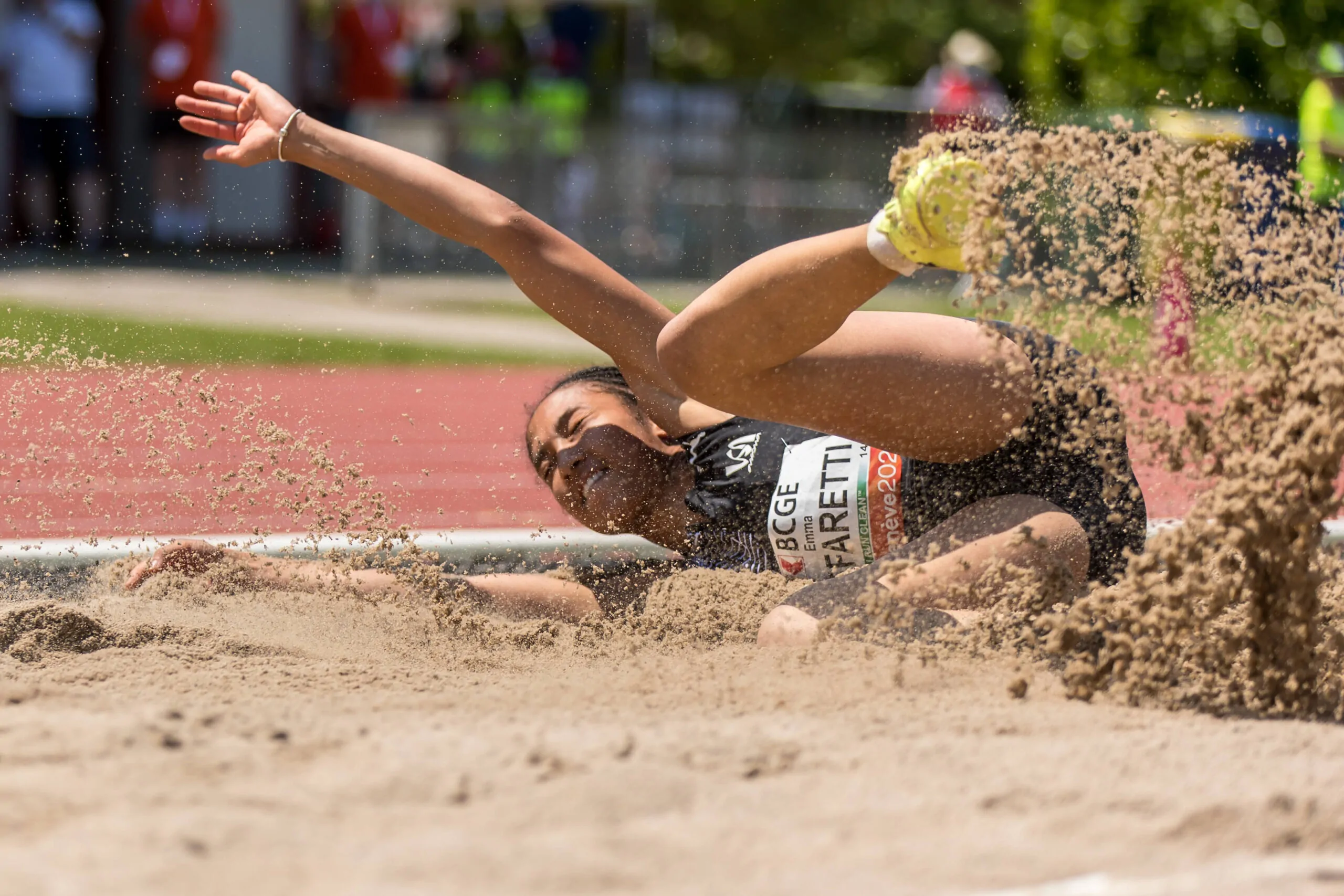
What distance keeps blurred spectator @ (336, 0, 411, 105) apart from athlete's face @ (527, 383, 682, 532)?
11.2m

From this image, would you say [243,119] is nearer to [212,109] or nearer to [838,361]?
[212,109]

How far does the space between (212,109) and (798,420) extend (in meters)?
1.66

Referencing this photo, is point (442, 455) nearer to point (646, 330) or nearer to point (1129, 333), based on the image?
point (646, 330)

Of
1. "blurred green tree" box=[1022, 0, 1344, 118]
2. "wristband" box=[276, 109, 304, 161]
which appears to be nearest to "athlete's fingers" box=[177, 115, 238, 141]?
"wristband" box=[276, 109, 304, 161]

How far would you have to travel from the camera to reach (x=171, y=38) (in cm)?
1252

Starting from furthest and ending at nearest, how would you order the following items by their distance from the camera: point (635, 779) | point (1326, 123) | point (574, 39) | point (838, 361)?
point (574, 39), point (1326, 123), point (838, 361), point (635, 779)

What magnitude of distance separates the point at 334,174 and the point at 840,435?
1.37 m

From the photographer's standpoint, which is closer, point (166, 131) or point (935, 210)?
point (935, 210)

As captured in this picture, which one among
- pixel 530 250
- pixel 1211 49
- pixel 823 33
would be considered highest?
pixel 823 33

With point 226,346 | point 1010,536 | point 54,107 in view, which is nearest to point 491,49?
point 54,107

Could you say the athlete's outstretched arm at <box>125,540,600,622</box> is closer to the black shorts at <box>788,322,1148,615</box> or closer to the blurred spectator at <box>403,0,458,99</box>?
the black shorts at <box>788,322,1148,615</box>

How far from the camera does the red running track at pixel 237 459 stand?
13.2 feet

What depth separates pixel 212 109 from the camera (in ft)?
11.5

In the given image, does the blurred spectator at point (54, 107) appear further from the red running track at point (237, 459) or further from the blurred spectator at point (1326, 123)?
the blurred spectator at point (1326, 123)
